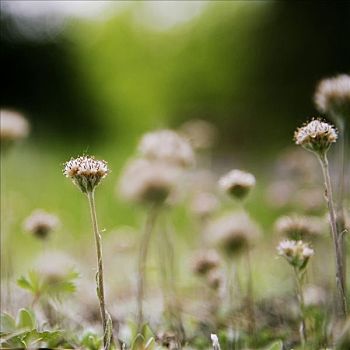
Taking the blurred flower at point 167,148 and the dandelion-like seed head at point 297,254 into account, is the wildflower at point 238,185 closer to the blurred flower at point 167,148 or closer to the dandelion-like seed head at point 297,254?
the blurred flower at point 167,148

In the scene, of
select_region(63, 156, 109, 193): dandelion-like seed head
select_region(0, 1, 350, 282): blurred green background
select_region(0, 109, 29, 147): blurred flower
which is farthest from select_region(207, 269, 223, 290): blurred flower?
select_region(0, 1, 350, 282): blurred green background

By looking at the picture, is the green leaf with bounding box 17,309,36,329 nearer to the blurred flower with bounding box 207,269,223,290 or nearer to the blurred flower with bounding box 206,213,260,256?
the blurred flower with bounding box 207,269,223,290

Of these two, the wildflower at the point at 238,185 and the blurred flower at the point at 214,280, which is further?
the blurred flower at the point at 214,280

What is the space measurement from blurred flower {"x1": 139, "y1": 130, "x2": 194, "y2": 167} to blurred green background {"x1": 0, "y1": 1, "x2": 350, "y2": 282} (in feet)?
27.2

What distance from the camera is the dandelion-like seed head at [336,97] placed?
205 cm

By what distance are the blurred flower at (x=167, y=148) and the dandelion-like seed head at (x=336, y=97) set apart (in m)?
0.63

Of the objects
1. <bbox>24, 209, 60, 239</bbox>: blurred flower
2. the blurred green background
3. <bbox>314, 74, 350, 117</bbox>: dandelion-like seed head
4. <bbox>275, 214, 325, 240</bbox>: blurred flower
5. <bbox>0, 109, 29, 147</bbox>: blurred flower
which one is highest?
the blurred green background

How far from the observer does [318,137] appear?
177cm

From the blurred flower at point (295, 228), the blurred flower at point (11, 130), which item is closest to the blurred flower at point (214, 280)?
the blurred flower at point (295, 228)

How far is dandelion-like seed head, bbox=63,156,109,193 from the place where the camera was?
5.61 feet

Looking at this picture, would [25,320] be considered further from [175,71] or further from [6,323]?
[175,71]

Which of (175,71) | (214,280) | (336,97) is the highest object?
(175,71)

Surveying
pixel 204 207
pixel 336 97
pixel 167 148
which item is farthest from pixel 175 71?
pixel 336 97

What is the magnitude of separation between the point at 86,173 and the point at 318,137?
65cm
